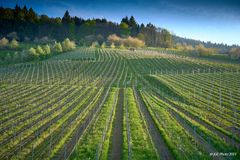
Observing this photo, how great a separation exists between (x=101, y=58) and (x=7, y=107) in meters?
62.6

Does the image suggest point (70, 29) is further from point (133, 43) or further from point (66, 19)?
point (133, 43)

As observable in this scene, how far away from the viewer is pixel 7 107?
34.5 metres

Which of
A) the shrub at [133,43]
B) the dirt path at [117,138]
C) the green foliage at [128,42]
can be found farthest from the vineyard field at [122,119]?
the green foliage at [128,42]

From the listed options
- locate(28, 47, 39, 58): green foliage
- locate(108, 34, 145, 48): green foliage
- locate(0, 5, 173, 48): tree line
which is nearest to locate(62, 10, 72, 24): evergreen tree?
locate(0, 5, 173, 48): tree line

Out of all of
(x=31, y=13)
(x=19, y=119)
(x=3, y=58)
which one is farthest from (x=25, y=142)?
(x=31, y=13)

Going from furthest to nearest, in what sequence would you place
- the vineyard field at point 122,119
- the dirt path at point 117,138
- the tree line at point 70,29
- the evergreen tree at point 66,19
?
the evergreen tree at point 66,19 < the tree line at point 70,29 < the vineyard field at point 122,119 < the dirt path at point 117,138

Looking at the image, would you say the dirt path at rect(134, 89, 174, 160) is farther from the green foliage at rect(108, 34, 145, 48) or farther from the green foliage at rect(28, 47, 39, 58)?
the green foliage at rect(108, 34, 145, 48)

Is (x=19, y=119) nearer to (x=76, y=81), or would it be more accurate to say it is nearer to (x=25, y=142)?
(x=25, y=142)

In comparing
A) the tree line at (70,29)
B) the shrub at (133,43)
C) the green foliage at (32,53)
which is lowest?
the green foliage at (32,53)

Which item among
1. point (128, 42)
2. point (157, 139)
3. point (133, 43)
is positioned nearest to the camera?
point (157, 139)

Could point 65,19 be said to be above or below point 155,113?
above

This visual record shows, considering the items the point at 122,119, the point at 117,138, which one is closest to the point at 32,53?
the point at 122,119

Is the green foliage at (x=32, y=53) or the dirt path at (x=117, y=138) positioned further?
the green foliage at (x=32, y=53)

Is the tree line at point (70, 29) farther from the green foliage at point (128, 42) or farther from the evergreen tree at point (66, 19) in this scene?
the green foliage at point (128, 42)
